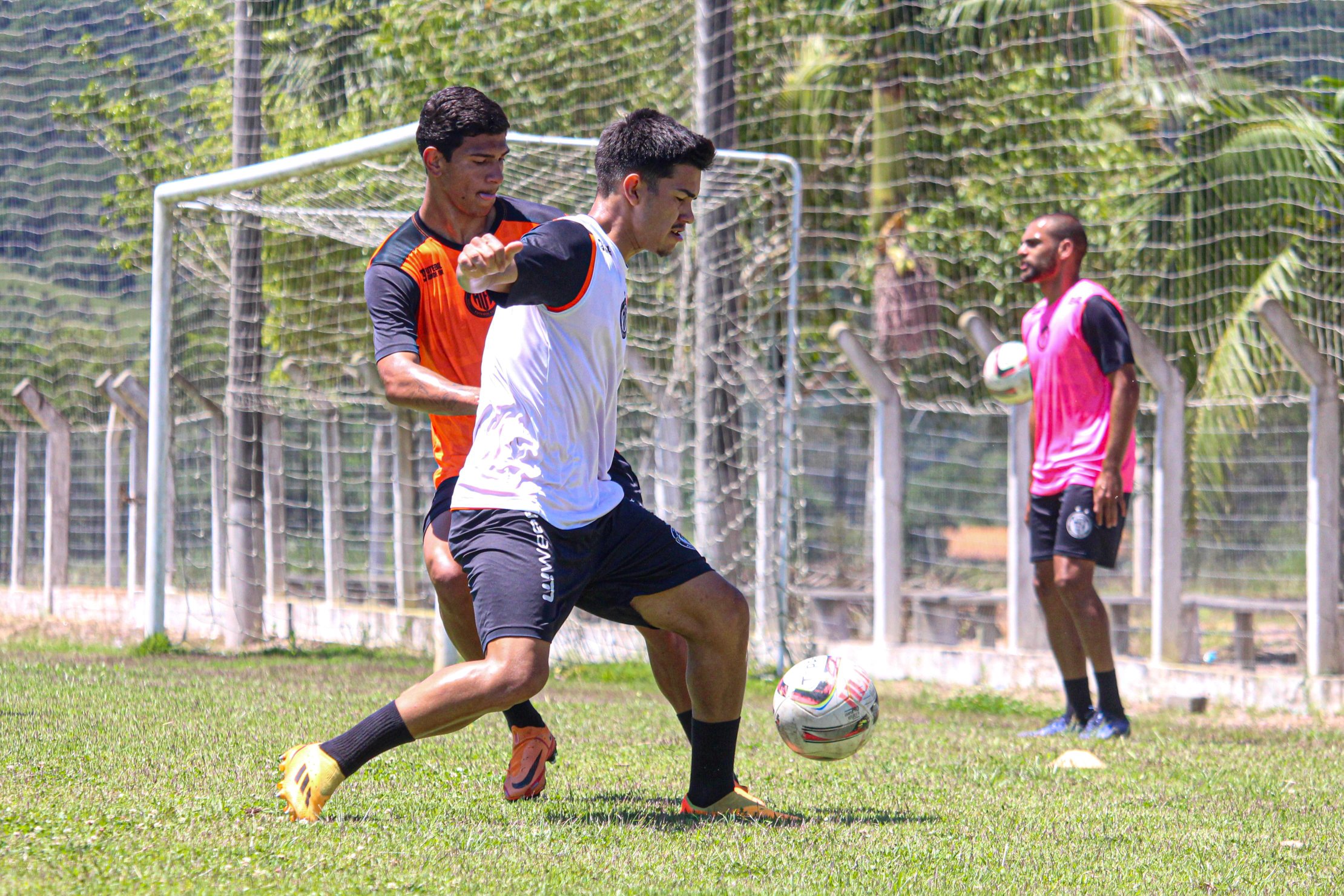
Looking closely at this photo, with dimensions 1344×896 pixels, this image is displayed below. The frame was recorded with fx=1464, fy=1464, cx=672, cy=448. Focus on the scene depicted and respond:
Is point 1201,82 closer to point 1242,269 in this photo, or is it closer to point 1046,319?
point 1242,269

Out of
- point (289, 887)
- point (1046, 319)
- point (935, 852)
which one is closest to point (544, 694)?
point (1046, 319)

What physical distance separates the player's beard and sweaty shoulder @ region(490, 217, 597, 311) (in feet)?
13.1

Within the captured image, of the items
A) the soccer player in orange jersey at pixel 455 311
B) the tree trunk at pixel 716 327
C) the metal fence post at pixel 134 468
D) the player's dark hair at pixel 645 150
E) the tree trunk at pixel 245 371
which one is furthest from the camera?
the metal fence post at pixel 134 468

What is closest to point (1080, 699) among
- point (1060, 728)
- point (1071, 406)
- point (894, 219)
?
point (1060, 728)

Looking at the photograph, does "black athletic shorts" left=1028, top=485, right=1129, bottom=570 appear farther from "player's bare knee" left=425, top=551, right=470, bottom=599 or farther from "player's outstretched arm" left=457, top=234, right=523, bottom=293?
"player's outstretched arm" left=457, top=234, right=523, bottom=293

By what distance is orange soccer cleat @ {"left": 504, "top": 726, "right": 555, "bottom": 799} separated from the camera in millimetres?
4473

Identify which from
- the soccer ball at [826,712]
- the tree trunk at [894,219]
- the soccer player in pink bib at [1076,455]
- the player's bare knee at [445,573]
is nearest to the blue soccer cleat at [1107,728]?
the soccer player in pink bib at [1076,455]

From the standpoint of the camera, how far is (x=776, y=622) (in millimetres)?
10789

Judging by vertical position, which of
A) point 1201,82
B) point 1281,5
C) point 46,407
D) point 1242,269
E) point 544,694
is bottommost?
point 544,694

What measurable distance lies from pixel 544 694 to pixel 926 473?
7.19m

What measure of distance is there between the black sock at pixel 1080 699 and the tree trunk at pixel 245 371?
709 centimetres

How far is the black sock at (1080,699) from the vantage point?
7152 mm

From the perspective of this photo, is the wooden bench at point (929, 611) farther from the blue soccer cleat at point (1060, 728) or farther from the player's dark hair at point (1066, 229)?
the player's dark hair at point (1066, 229)

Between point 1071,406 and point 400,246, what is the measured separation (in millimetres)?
3708
